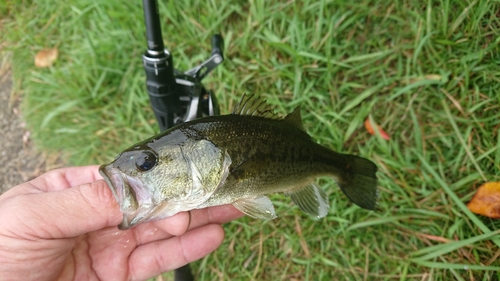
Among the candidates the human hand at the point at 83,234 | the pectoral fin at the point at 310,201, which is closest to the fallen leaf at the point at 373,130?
the pectoral fin at the point at 310,201

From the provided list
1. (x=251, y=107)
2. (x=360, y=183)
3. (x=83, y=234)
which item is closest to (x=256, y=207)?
(x=251, y=107)

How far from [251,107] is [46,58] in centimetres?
293

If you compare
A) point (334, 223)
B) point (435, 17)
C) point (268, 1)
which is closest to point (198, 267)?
point (334, 223)

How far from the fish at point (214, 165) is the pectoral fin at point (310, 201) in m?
0.12

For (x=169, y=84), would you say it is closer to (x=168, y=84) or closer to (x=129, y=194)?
(x=168, y=84)

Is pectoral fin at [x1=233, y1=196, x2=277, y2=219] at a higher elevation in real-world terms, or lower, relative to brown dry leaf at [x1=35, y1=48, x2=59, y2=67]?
lower

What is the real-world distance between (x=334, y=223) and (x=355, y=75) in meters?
1.23

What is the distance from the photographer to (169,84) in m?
2.28

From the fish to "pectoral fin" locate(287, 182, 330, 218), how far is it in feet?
0.39

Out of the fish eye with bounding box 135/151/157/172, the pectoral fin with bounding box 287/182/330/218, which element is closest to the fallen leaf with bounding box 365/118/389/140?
the pectoral fin with bounding box 287/182/330/218

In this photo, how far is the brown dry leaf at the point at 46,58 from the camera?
3895 millimetres

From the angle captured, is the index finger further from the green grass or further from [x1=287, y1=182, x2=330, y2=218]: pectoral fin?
[x1=287, y1=182, x2=330, y2=218]: pectoral fin

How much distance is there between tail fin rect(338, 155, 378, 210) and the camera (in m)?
2.36

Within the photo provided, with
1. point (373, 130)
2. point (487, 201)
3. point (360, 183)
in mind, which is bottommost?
point (487, 201)
